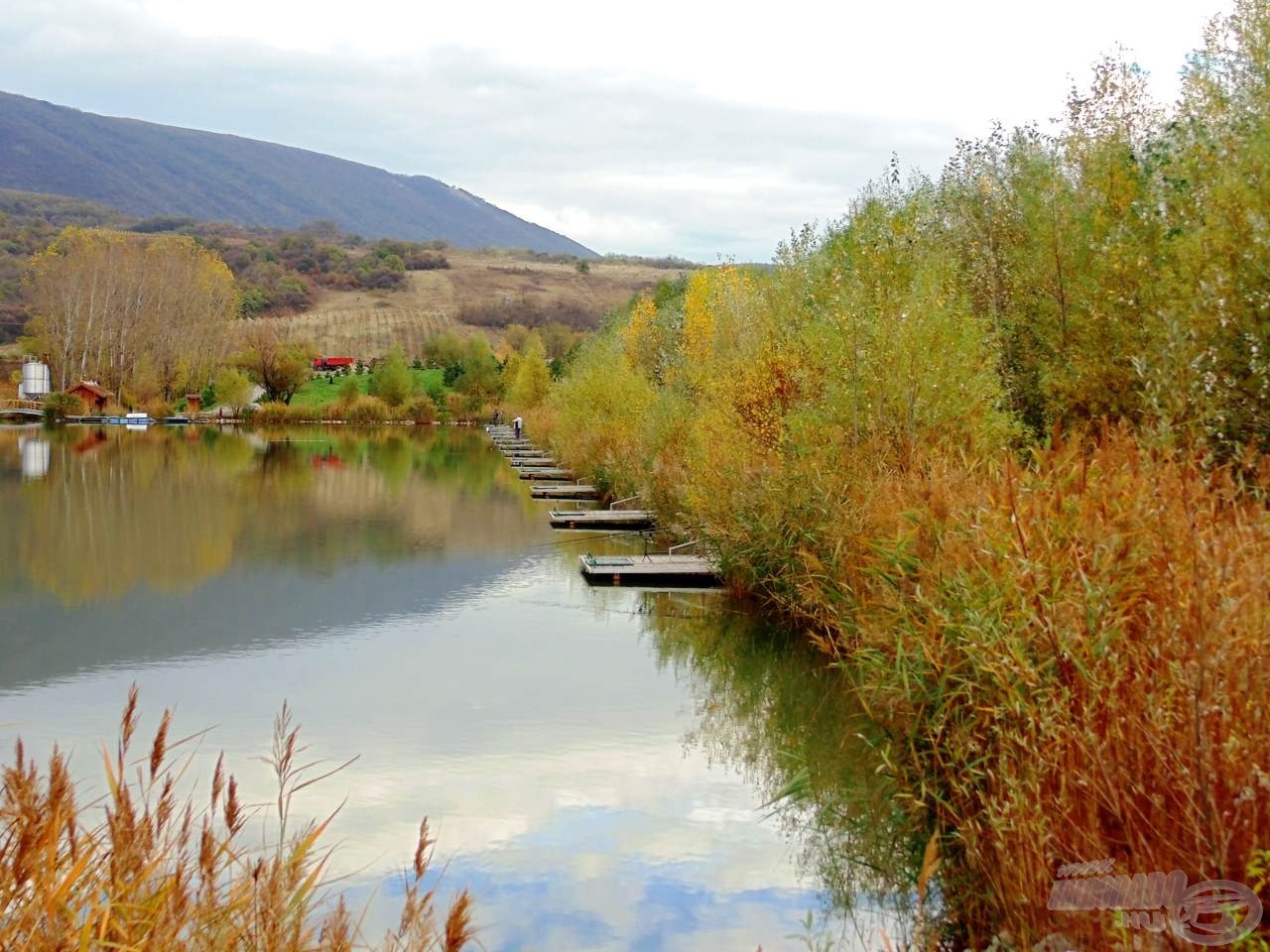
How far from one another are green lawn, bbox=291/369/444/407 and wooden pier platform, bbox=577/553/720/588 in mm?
71049

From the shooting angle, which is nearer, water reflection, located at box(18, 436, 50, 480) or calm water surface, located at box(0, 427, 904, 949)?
calm water surface, located at box(0, 427, 904, 949)

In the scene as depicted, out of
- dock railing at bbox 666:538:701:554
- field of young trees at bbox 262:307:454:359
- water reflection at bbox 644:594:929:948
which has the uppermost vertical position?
field of young trees at bbox 262:307:454:359

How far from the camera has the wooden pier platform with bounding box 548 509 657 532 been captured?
2805cm

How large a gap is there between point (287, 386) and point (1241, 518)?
8669 cm

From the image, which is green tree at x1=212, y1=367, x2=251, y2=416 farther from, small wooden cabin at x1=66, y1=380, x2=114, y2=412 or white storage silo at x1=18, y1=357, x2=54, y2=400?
white storage silo at x1=18, y1=357, x2=54, y2=400

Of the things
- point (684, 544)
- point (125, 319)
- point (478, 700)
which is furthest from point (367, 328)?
point (478, 700)

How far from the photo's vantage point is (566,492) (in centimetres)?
3559

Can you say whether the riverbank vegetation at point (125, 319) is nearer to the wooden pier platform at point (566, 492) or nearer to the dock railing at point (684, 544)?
the wooden pier platform at point (566, 492)

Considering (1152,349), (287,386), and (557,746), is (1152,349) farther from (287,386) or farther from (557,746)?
(287,386)

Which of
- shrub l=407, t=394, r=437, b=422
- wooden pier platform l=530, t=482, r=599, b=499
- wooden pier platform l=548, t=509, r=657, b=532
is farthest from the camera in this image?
shrub l=407, t=394, r=437, b=422

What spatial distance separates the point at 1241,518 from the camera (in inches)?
279

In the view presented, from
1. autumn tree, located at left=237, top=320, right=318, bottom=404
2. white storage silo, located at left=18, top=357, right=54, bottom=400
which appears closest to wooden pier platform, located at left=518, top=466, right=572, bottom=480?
autumn tree, located at left=237, top=320, right=318, bottom=404

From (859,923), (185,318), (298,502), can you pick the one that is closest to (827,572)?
(859,923)

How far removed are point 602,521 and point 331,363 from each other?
8336 centimetres
